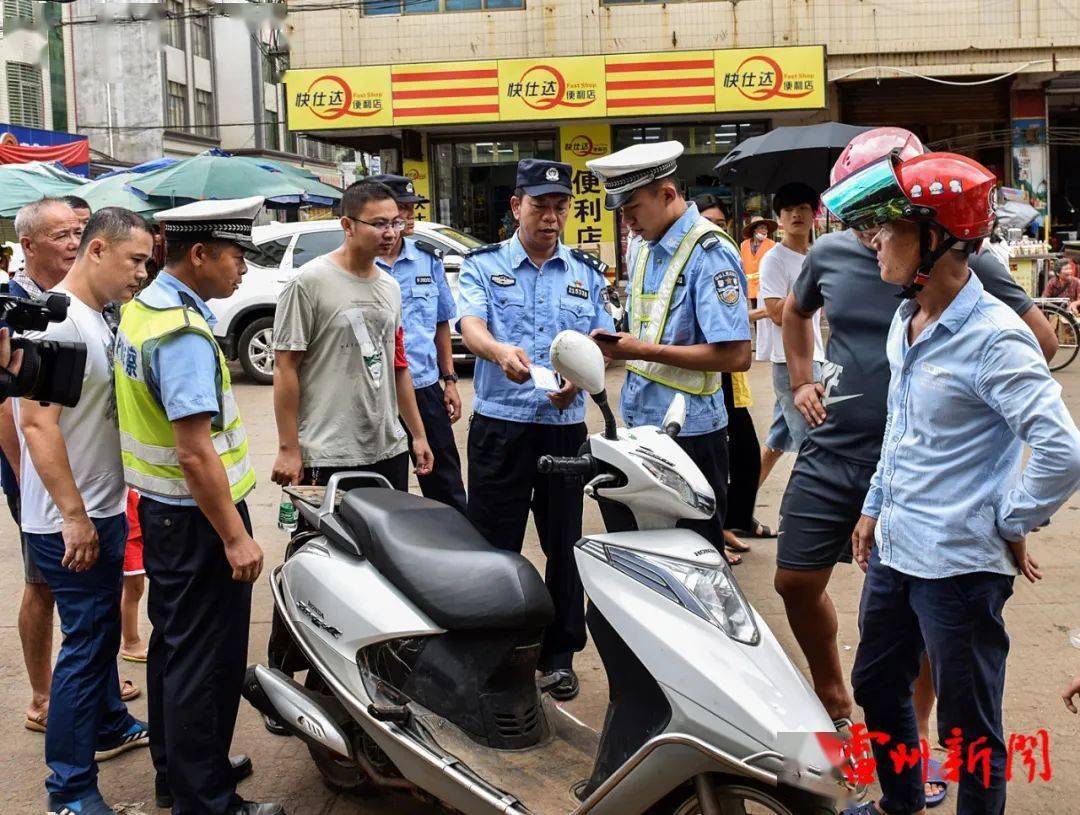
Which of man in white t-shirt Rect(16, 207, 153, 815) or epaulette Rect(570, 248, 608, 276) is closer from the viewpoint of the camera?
man in white t-shirt Rect(16, 207, 153, 815)

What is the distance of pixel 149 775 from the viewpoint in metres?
3.85

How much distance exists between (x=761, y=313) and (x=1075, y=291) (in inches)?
336

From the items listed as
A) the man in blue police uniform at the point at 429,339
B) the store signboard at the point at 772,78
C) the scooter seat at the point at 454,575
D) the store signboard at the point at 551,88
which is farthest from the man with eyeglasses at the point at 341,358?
the store signboard at the point at 772,78

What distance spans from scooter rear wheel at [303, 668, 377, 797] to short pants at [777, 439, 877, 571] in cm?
148

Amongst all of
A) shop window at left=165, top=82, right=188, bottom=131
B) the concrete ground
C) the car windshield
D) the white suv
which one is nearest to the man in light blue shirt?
the concrete ground

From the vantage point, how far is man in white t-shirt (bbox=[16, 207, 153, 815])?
11.4 feet

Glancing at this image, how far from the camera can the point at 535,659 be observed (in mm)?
3383

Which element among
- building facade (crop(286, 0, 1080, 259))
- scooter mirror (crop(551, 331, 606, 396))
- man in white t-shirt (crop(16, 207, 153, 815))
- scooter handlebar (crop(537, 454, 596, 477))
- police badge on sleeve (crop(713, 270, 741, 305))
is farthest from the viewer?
building facade (crop(286, 0, 1080, 259))

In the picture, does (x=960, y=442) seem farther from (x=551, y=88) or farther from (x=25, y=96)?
(x=25, y=96)

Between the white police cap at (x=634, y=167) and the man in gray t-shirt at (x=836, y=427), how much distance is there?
58 centimetres

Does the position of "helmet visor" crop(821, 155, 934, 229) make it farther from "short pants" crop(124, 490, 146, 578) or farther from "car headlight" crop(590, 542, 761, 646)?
"short pants" crop(124, 490, 146, 578)

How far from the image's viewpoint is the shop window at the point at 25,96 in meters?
30.4

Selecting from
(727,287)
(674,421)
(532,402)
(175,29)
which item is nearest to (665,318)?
(727,287)

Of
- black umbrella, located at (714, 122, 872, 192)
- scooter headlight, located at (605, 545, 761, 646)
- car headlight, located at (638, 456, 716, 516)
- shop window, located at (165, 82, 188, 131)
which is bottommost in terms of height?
scooter headlight, located at (605, 545, 761, 646)
